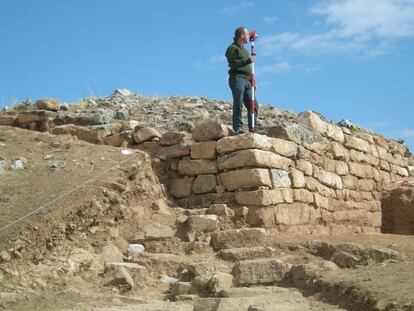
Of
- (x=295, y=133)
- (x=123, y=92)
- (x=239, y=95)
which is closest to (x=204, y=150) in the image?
(x=239, y=95)

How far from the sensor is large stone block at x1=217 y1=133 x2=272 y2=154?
25.2ft

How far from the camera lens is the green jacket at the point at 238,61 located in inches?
331

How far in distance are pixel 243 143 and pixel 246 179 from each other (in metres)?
0.52

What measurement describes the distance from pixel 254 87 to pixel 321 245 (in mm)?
3060

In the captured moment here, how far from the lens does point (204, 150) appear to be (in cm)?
812

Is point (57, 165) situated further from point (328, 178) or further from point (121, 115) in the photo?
point (328, 178)

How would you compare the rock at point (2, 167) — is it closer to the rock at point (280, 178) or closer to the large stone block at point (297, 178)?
the rock at point (280, 178)

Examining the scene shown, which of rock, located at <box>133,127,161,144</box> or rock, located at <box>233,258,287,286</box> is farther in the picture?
rock, located at <box>133,127,161,144</box>

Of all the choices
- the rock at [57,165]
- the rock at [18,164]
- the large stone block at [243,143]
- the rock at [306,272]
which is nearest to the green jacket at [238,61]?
the large stone block at [243,143]

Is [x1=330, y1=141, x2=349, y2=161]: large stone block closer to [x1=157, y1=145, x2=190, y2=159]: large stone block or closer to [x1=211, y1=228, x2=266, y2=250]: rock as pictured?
[x1=157, y1=145, x2=190, y2=159]: large stone block

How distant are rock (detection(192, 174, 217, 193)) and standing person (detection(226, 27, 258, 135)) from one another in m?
0.83

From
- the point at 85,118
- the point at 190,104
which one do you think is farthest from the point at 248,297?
the point at 190,104

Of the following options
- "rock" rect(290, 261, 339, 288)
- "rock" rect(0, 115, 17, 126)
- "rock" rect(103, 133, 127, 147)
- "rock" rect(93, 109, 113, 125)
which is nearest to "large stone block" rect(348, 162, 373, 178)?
"rock" rect(103, 133, 127, 147)

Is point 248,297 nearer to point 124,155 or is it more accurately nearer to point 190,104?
point 124,155
